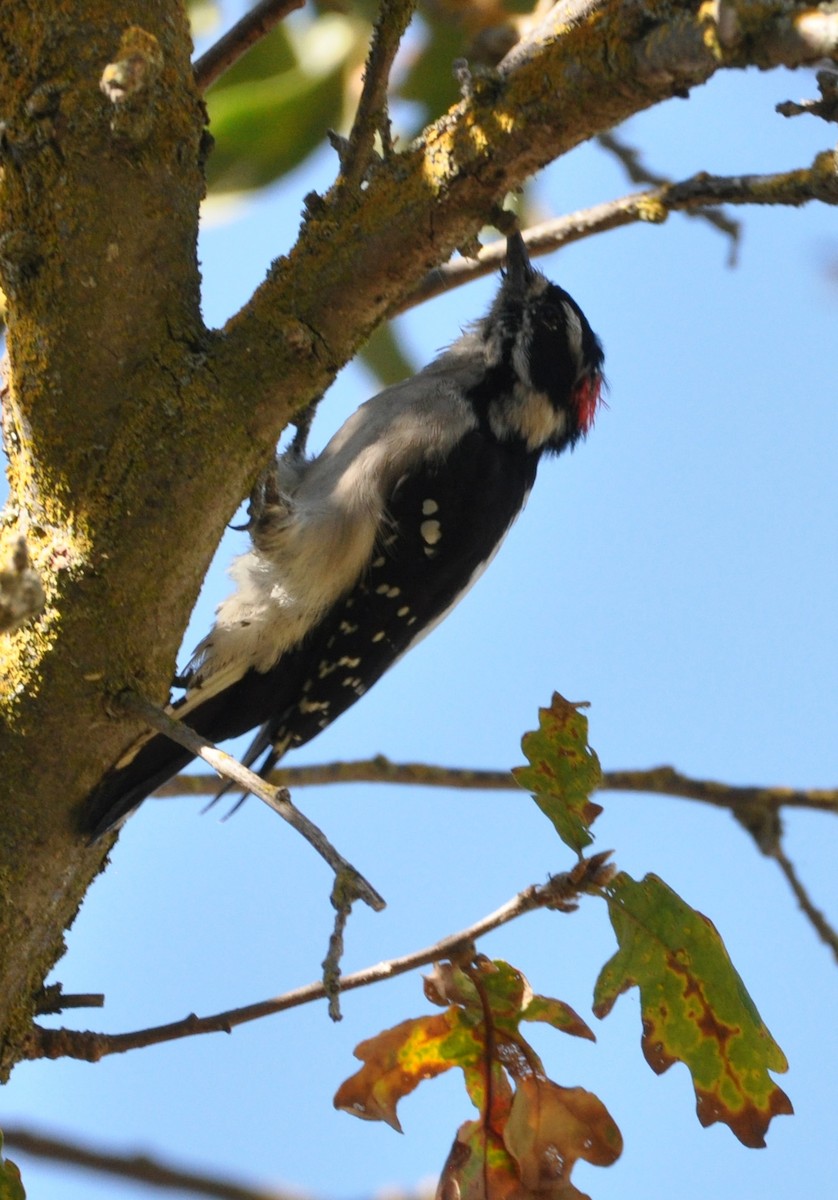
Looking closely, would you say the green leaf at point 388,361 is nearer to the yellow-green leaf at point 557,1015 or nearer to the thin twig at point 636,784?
the thin twig at point 636,784

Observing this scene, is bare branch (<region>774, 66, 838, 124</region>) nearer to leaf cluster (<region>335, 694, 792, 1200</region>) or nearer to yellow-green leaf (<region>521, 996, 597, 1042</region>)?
leaf cluster (<region>335, 694, 792, 1200</region>)

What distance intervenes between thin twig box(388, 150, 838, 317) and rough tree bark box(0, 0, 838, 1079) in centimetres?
22

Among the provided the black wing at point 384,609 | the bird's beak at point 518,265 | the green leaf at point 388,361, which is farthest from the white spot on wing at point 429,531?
the green leaf at point 388,361

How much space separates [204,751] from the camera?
5.16 ft

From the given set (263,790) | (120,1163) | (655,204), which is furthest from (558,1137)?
(655,204)

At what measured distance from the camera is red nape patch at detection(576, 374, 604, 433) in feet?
11.8

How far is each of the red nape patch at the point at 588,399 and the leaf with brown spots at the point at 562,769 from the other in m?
1.95

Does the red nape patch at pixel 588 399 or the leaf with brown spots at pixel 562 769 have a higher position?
the red nape patch at pixel 588 399

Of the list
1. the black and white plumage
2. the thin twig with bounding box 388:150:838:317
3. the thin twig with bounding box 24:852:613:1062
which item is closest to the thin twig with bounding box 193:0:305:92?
the thin twig with bounding box 388:150:838:317

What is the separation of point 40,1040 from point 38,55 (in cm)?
141

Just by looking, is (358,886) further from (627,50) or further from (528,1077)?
(627,50)

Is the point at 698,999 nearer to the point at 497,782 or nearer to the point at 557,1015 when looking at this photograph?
the point at 557,1015

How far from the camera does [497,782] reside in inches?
115

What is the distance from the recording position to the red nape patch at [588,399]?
3600 millimetres
